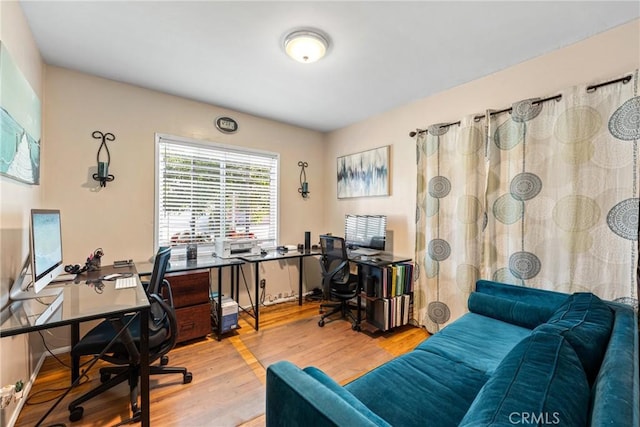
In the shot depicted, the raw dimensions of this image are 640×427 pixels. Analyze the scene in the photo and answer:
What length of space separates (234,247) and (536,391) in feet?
9.50

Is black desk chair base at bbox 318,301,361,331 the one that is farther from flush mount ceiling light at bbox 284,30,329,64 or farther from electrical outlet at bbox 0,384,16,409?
flush mount ceiling light at bbox 284,30,329,64

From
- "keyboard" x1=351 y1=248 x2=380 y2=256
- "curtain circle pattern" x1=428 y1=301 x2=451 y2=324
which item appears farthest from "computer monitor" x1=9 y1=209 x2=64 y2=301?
"curtain circle pattern" x1=428 y1=301 x2=451 y2=324

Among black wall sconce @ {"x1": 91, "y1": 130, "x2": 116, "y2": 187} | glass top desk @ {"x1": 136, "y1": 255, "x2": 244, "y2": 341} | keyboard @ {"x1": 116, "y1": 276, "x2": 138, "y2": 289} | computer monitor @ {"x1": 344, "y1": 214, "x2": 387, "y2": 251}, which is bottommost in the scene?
glass top desk @ {"x1": 136, "y1": 255, "x2": 244, "y2": 341}

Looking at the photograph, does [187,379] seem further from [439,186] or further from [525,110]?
[525,110]

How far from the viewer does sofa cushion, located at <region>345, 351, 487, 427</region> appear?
3.54 feet

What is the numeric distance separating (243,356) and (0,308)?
1605mm

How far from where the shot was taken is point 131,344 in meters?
1.60

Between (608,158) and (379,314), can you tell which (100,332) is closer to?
(379,314)

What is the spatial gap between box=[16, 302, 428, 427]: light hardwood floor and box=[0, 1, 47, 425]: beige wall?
27 centimetres

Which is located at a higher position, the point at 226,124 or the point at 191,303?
the point at 226,124

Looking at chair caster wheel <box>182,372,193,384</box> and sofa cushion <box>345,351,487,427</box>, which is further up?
sofa cushion <box>345,351,487,427</box>

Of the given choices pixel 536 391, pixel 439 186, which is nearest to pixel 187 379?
pixel 536 391

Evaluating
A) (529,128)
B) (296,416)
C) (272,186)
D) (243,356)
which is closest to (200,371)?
(243,356)

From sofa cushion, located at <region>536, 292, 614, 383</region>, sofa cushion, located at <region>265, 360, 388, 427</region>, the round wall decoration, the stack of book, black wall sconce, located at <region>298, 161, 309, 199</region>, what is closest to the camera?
sofa cushion, located at <region>265, 360, 388, 427</region>
